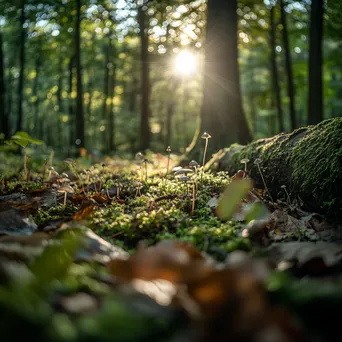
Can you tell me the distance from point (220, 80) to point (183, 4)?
168 inches

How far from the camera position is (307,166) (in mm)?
3057

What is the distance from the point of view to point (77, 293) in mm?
1348

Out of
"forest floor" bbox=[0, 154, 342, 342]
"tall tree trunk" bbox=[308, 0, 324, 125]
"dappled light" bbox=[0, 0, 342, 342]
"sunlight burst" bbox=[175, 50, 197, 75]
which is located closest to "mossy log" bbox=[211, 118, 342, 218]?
"dappled light" bbox=[0, 0, 342, 342]

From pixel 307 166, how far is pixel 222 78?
13.7 ft

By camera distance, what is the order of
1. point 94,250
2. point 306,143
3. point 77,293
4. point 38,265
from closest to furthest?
point 38,265
point 77,293
point 94,250
point 306,143

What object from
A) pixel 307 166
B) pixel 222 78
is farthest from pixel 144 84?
pixel 307 166

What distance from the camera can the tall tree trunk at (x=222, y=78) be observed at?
6719 millimetres

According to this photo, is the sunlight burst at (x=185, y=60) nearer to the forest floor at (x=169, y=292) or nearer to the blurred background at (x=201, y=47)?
the blurred background at (x=201, y=47)

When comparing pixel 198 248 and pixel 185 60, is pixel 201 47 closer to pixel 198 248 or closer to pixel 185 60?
pixel 185 60

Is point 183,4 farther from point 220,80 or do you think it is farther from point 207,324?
point 207,324

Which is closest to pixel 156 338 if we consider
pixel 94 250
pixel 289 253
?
pixel 94 250

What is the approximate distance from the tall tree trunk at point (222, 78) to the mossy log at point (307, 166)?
2.69m

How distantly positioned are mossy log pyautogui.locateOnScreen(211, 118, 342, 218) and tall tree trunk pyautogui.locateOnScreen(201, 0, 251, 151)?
2.69 meters

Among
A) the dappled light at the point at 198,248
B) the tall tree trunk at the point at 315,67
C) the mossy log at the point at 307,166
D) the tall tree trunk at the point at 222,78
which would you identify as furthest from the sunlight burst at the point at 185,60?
the mossy log at the point at 307,166
